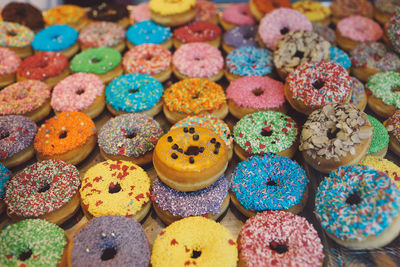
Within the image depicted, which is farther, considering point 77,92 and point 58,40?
point 58,40

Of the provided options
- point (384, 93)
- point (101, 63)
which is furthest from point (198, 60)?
point (384, 93)

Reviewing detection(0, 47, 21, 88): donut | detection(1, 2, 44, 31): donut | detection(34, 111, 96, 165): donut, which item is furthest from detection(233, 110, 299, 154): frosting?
detection(1, 2, 44, 31): donut

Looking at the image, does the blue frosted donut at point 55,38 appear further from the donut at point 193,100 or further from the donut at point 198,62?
the donut at point 193,100

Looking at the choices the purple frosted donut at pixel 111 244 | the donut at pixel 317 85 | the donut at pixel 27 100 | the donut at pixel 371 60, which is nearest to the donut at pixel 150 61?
the donut at pixel 27 100

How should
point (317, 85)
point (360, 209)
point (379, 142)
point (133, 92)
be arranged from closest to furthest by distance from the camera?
point (360, 209) < point (379, 142) < point (317, 85) < point (133, 92)

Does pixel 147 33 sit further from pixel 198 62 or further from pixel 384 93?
pixel 384 93

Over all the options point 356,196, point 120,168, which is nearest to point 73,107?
point 120,168
